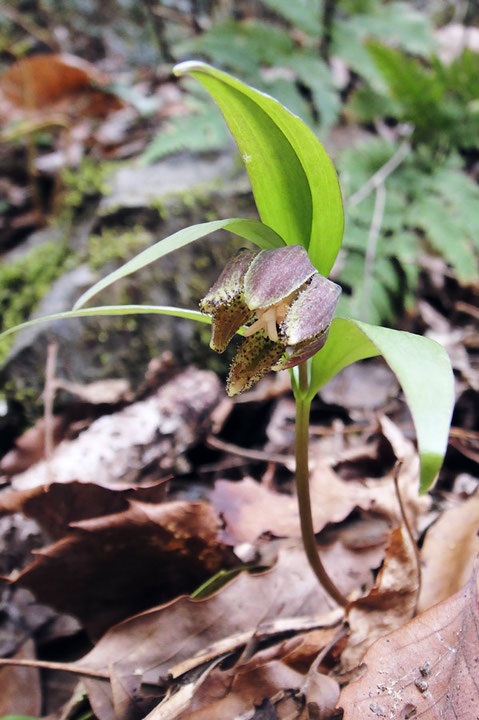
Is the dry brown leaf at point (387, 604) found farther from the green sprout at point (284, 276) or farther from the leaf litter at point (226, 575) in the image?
the green sprout at point (284, 276)

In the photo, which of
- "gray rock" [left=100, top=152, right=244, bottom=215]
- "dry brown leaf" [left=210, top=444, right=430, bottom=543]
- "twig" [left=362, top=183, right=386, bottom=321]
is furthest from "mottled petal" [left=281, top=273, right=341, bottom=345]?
"gray rock" [left=100, top=152, right=244, bottom=215]

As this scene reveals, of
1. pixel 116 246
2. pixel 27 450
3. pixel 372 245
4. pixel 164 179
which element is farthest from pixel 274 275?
pixel 164 179

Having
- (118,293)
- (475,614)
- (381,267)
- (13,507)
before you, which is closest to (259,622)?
(475,614)

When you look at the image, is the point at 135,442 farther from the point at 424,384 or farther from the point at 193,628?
the point at 424,384

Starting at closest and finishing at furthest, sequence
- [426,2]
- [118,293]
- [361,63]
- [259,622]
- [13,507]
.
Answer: [259,622], [13,507], [118,293], [361,63], [426,2]

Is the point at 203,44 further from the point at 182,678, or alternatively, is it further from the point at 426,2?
the point at 426,2

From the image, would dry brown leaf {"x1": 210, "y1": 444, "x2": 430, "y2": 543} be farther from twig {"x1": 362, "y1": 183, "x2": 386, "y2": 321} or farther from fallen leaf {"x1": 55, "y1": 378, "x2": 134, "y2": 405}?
twig {"x1": 362, "y1": 183, "x2": 386, "y2": 321}

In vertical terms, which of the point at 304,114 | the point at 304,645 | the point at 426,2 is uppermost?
the point at 426,2
